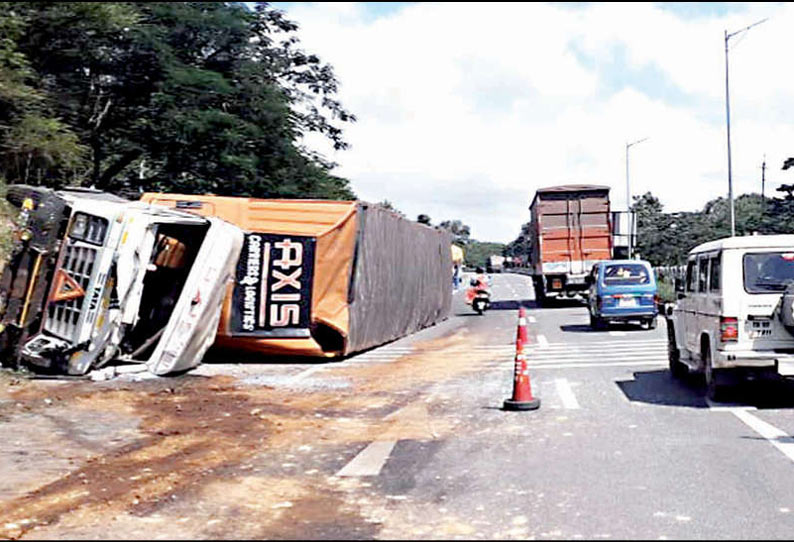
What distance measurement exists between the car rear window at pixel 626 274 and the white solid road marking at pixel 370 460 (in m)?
16.6

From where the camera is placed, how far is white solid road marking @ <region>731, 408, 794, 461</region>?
9.60 meters

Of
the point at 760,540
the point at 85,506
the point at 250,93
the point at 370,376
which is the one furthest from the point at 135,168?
the point at 760,540

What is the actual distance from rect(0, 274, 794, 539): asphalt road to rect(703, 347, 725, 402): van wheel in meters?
0.22

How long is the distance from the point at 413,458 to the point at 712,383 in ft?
16.8

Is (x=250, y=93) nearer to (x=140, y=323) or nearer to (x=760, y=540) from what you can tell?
(x=140, y=323)

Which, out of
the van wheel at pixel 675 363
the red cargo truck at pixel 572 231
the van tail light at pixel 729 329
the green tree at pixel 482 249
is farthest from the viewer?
the green tree at pixel 482 249

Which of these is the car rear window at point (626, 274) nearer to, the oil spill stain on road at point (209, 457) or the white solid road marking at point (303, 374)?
the oil spill stain on road at point (209, 457)

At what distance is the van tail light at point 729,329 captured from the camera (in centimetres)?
1216

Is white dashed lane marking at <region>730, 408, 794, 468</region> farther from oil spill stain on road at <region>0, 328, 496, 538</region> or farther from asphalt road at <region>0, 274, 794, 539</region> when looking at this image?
oil spill stain on road at <region>0, 328, 496, 538</region>

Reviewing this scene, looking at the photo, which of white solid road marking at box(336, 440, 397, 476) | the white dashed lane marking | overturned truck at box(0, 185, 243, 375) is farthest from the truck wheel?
white solid road marking at box(336, 440, 397, 476)

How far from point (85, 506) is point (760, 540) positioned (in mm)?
4874

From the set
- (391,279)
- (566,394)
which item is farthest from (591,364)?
(391,279)

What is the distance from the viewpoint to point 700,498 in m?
7.59

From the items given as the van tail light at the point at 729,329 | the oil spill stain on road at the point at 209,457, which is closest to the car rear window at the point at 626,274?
the oil spill stain on road at the point at 209,457
